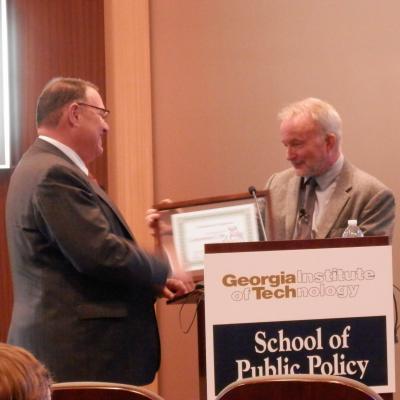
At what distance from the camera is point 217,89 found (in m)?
5.18

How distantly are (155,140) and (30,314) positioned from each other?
2204mm

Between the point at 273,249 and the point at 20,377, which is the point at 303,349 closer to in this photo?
the point at 273,249

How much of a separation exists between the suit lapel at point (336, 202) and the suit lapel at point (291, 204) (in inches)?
6.1

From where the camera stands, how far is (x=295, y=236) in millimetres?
3928

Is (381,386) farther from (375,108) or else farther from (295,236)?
(375,108)

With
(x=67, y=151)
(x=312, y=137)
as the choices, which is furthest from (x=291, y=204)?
(x=67, y=151)

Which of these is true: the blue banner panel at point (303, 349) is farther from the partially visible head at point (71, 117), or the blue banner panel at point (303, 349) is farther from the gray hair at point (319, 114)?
the gray hair at point (319, 114)

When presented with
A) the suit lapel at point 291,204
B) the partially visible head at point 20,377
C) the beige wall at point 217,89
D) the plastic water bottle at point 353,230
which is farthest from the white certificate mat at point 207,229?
the partially visible head at point 20,377

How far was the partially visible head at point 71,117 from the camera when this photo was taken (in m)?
3.38

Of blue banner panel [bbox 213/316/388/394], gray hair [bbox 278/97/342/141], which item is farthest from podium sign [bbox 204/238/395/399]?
gray hair [bbox 278/97/342/141]

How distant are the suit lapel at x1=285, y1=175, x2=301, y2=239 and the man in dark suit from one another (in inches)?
33.6

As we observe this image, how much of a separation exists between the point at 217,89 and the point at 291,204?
4.65 ft

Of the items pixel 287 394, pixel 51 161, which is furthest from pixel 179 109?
pixel 287 394

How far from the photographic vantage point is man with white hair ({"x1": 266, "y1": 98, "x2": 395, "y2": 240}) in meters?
3.84
